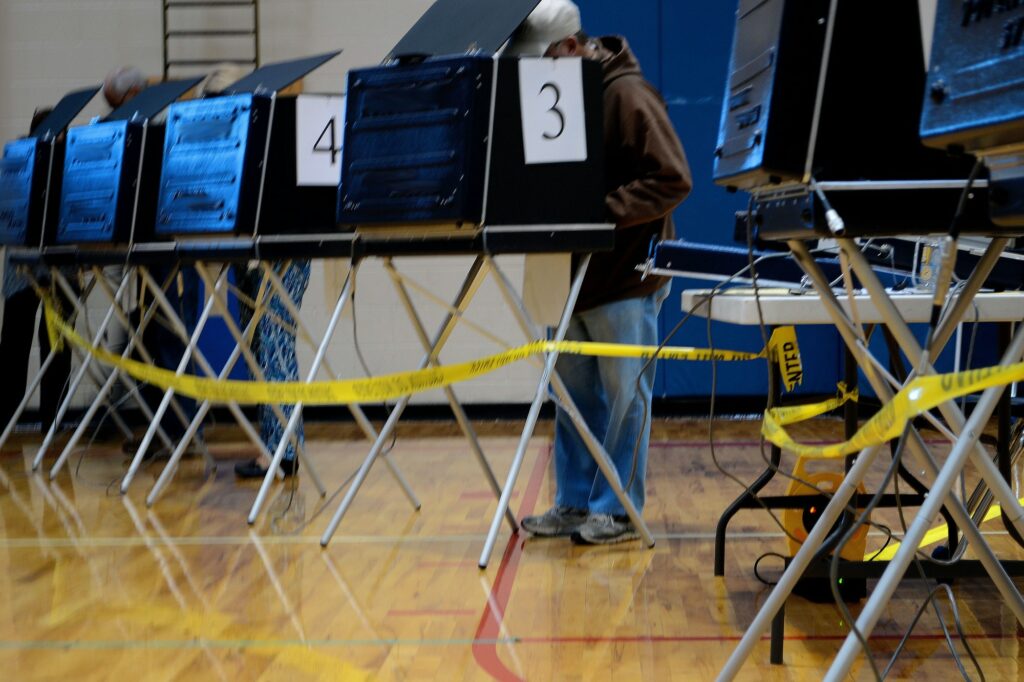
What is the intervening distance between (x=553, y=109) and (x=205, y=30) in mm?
3683

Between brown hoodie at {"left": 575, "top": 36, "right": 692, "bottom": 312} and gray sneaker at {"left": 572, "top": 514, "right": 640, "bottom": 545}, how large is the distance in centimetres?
59

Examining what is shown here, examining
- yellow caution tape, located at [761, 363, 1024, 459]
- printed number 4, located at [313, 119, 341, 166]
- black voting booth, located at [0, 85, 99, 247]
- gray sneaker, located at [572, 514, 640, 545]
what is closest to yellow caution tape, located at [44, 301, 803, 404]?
gray sneaker, located at [572, 514, 640, 545]

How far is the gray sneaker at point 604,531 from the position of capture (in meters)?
3.28

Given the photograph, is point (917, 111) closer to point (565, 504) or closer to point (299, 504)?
point (565, 504)

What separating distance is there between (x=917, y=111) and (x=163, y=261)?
2772 mm

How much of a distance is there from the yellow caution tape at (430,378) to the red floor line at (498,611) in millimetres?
487

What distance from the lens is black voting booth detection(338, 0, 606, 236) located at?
294 centimetres

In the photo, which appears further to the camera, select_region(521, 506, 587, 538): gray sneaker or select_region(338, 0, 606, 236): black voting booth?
select_region(521, 506, 587, 538): gray sneaker

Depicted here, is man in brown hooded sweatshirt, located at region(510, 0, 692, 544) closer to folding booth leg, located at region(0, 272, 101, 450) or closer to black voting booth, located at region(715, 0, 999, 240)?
black voting booth, located at region(715, 0, 999, 240)

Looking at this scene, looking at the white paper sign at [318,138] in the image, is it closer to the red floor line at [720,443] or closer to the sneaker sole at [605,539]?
the sneaker sole at [605,539]

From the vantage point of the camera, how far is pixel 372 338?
6.26m

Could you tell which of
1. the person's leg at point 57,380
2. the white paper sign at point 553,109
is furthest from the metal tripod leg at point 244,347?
the person's leg at point 57,380

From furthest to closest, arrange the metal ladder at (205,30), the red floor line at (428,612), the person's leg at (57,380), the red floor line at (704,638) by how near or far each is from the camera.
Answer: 1. the metal ladder at (205,30)
2. the person's leg at (57,380)
3. the red floor line at (428,612)
4. the red floor line at (704,638)

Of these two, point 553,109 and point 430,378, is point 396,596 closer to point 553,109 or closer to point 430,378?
point 430,378
